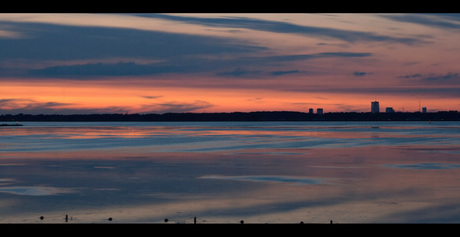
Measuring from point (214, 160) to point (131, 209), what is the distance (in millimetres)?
14249

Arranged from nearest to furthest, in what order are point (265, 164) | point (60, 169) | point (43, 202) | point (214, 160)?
point (43, 202), point (60, 169), point (265, 164), point (214, 160)

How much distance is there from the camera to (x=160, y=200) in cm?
1386

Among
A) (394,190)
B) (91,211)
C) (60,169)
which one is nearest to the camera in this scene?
(91,211)

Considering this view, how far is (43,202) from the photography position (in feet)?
44.3

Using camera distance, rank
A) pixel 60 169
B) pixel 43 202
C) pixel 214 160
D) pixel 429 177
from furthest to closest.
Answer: pixel 214 160 < pixel 60 169 < pixel 429 177 < pixel 43 202
